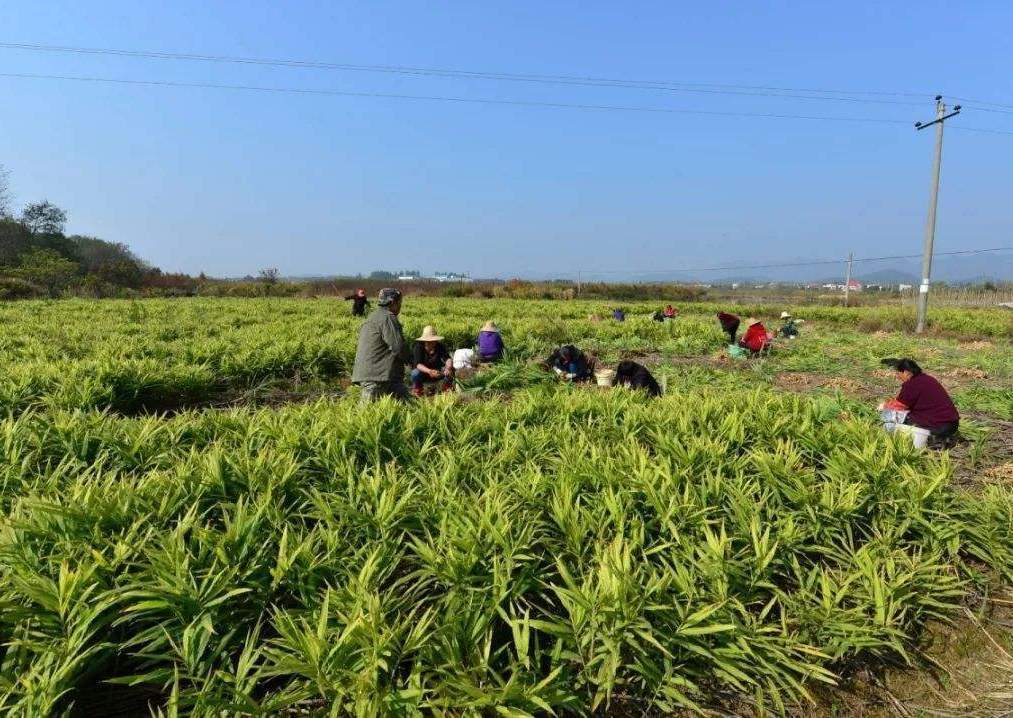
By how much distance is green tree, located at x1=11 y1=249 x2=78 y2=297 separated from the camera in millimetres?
28953

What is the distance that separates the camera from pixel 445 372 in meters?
6.67

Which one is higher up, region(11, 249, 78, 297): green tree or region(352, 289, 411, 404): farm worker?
region(11, 249, 78, 297): green tree

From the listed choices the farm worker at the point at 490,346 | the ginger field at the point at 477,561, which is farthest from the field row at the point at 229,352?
the ginger field at the point at 477,561

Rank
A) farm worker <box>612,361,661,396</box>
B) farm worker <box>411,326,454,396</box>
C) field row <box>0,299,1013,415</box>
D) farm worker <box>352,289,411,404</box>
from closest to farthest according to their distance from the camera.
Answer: farm worker <box>352,289,411,404</box>
field row <box>0,299,1013,415</box>
farm worker <box>612,361,661,396</box>
farm worker <box>411,326,454,396</box>

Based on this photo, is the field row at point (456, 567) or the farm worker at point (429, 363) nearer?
the field row at point (456, 567)

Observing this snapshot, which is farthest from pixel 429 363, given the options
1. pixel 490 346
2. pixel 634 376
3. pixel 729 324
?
pixel 729 324

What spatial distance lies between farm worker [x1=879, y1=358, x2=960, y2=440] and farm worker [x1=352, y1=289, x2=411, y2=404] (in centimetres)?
505

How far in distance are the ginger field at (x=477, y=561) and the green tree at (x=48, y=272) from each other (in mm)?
34785

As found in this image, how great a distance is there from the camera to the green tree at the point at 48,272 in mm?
28953

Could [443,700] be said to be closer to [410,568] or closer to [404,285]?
[410,568]

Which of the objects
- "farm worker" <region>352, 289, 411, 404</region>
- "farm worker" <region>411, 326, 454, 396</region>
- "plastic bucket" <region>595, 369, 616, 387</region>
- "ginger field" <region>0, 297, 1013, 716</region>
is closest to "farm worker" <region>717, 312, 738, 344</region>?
"plastic bucket" <region>595, 369, 616, 387</region>

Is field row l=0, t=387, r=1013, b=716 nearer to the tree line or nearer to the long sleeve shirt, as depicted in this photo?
the long sleeve shirt

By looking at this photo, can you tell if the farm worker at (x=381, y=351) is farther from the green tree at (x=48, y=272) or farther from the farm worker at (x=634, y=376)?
the green tree at (x=48, y=272)

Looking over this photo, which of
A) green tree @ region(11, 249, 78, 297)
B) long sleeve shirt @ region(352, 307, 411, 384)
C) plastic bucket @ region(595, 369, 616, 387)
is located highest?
green tree @ region(11, 249, 78, 297)
